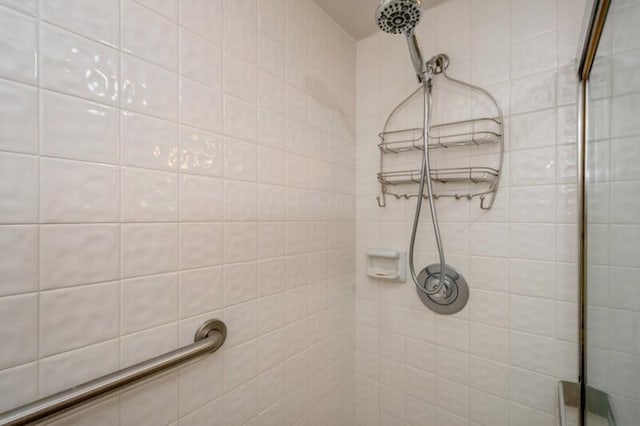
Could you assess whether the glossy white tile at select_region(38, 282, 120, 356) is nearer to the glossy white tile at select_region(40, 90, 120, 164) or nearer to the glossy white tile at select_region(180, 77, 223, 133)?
the glossy white tile at select_region(40, 90, 120, 164)

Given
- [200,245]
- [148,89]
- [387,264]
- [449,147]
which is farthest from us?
[387,264]

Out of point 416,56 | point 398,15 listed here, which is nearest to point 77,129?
point 398,15

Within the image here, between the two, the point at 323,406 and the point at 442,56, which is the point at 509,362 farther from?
the point at 442,56

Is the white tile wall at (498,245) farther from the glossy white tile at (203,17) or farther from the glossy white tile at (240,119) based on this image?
the glossy white tile at (203,17)

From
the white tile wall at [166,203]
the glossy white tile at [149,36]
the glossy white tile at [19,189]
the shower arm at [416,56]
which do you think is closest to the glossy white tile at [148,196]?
the white tile wall at [166,203]

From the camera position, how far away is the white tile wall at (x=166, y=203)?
1.62 feet

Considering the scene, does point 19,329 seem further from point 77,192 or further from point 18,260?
point 77,192

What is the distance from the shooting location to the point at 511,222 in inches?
39.0

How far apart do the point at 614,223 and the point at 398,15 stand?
0.76m

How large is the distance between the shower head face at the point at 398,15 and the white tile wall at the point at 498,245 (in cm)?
41

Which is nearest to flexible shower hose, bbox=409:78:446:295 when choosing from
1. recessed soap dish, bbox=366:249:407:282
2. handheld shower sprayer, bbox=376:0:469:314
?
handheld shower sprayer, bbox=376:0:469:314

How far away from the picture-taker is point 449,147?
111 cm

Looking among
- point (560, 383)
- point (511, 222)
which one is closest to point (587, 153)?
point (511, 222)

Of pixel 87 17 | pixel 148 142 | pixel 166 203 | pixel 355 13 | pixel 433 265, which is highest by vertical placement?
pixel 355 13
